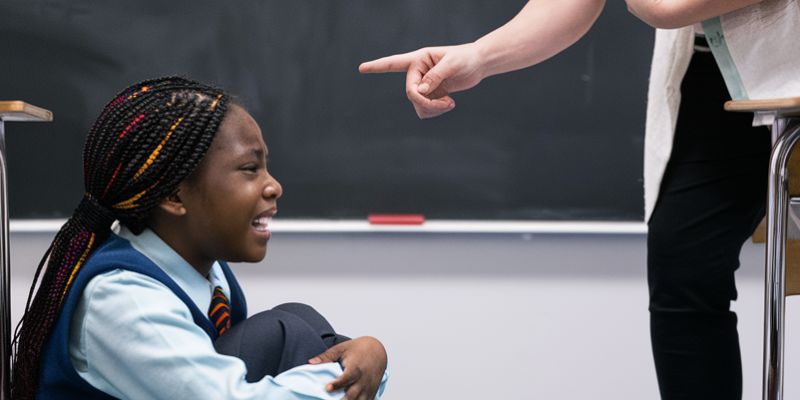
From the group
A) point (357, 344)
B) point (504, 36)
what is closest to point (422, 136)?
point (504, 36)

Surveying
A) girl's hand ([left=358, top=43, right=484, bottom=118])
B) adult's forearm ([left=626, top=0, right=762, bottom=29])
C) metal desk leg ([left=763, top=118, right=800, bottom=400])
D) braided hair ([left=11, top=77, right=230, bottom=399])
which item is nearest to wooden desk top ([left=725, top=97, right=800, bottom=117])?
metal desk leg ([left=763, top=118, right=800, bottom=400])

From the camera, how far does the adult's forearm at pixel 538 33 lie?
1667 millimetres

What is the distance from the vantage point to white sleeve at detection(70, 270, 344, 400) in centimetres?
110

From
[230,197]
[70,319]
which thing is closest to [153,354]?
[70,319]

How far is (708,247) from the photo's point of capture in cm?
147

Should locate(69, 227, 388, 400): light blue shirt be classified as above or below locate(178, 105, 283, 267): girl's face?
below

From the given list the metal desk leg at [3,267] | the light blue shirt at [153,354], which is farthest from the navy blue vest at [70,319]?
the metal desk leg at [3,267]

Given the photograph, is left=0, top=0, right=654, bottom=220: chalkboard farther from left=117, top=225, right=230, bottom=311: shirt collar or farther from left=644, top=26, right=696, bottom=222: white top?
left=117, top=225, right=230, bottom=311: shirt collar

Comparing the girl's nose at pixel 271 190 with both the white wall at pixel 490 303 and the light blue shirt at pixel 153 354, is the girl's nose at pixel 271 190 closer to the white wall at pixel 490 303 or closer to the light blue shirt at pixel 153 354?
the light blue shirt at pixel 153 354

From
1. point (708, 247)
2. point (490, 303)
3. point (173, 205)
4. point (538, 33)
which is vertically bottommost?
point (490, 303)

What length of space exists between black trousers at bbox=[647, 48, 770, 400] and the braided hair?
833mm

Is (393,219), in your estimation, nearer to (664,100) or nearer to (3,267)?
→ (664,100)

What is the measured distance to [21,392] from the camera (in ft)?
3.98

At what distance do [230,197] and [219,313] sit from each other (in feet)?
0.64
